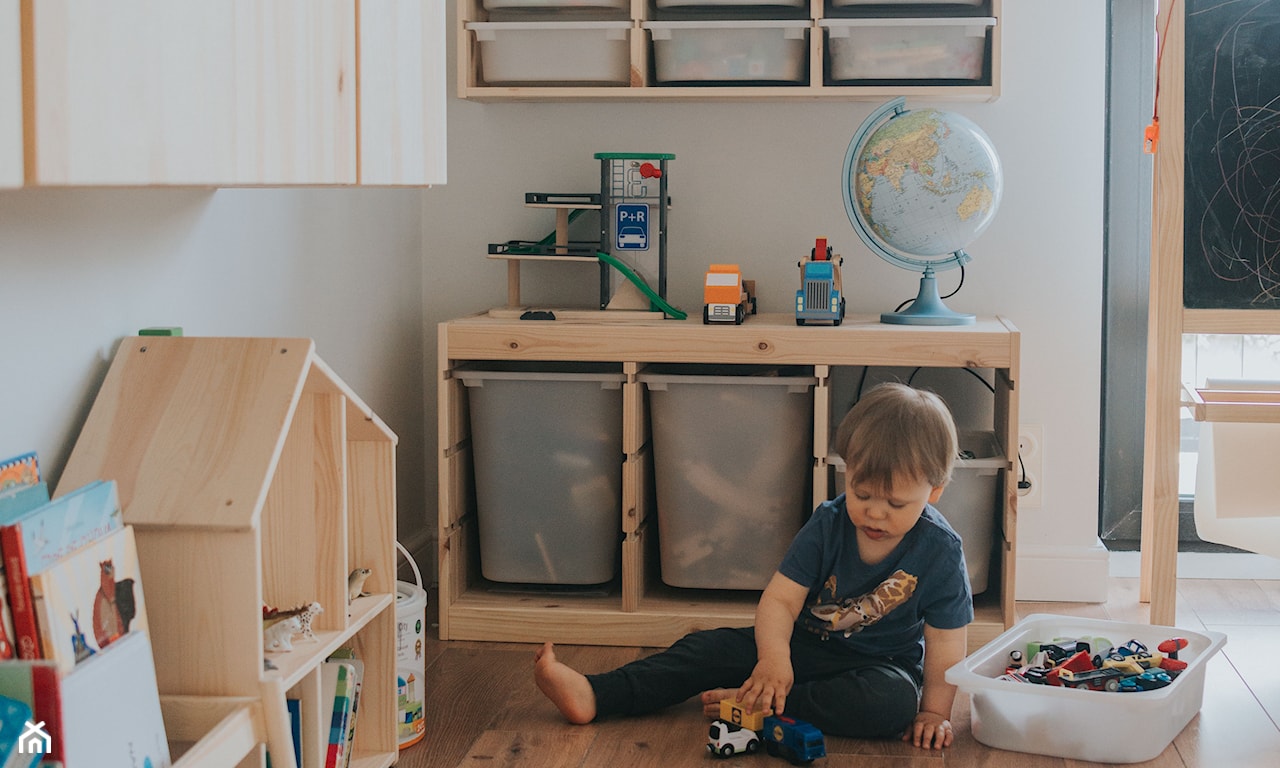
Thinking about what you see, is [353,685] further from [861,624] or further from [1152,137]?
[1152,137]

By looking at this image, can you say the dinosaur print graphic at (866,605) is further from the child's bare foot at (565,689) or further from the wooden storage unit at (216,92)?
the wooden storage unit at (216,92)

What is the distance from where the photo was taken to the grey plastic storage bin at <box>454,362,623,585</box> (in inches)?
94.7

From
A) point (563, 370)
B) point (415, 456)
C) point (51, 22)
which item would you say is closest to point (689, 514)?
point (563, 370)

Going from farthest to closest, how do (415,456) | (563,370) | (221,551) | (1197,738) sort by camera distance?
A: (415,456)
(563,370)
(1197,738)
(221,551)

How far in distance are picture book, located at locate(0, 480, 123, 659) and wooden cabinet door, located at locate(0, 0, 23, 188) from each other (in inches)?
15.2

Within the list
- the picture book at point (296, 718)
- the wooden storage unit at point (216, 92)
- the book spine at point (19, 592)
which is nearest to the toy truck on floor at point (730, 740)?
the picture book at point (296, 718)

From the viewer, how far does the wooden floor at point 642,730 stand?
72.5 inches

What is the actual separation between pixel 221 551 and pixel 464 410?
1207mm

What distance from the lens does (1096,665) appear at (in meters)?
1.99

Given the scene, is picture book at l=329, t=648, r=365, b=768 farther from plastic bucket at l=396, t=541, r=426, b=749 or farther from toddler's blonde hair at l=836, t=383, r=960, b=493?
toddler's blonde hair at l=836, t=383, r=960, b=493

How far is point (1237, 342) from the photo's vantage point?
9.32 ft

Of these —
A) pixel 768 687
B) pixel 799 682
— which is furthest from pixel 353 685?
pixel 799 682

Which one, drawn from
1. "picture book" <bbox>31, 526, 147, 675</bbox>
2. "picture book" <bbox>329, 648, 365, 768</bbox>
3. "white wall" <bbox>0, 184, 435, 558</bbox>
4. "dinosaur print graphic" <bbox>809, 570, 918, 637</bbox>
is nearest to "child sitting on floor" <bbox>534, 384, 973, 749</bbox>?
"dinosaur print graphic" <bbox>809, 570, 918, 637</bbox>

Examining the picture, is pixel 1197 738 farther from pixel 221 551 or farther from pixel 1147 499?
pixel 221 551
